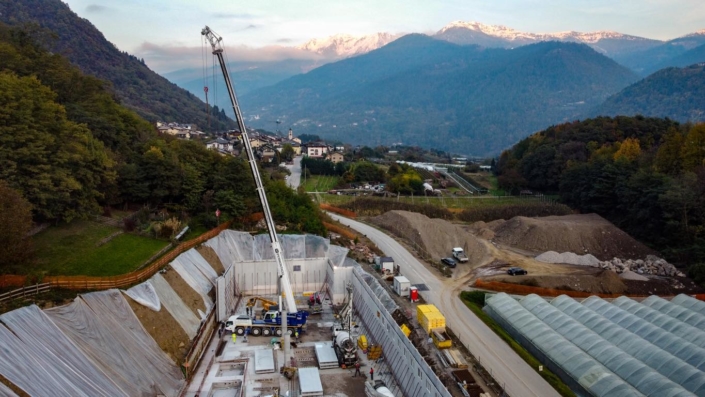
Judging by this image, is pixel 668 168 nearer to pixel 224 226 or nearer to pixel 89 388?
pixel 224 226

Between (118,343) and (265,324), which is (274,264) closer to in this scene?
(265,324)

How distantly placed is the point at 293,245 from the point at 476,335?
1240 centimetres

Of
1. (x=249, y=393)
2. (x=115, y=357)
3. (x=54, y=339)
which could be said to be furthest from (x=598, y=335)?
(x=54, y=339)

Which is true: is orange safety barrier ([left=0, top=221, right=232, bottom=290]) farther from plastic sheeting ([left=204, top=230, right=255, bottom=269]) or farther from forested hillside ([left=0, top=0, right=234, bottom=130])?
forested hillside ([left=0, top=0, right=234, bottom=130])

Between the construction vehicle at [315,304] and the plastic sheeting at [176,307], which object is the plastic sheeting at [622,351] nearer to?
the construction vehicle at [315,304]

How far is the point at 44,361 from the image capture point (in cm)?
1228

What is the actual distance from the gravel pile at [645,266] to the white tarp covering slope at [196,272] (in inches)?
1047

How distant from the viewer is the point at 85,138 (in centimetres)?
2581

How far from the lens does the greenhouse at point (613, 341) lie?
16656 millimetres

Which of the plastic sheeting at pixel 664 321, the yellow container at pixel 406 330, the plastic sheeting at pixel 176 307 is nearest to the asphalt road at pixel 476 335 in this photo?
the yellow container at pixel 406 330

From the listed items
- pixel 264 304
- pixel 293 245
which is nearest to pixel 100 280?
pixel 264 304

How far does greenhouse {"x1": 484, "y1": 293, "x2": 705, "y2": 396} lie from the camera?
54.6 ft

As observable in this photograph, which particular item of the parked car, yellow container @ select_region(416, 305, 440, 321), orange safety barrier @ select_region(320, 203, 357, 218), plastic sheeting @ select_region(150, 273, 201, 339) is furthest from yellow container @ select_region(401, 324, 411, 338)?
orange safety barrier @ select_region(320, 203, 357, 218)

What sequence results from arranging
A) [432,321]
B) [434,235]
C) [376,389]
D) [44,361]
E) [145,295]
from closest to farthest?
1. [44,361]
2. [376,389]
3. [145,295]
4. [432,321]
5. [434,235]
